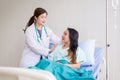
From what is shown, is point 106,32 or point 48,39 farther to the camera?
point 106,32

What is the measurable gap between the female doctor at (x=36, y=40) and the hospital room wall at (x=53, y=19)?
1.69ft

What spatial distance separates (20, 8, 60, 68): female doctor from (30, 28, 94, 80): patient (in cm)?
16

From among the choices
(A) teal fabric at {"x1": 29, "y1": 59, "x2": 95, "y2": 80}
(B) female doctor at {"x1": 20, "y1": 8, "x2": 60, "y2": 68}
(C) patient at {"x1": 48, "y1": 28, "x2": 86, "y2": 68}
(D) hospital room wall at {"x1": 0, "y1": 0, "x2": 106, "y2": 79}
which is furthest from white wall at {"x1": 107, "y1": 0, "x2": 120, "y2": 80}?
(A) teal fabric at {"x1": 29, "y1": 59, "x2": 95, "y2": 80}

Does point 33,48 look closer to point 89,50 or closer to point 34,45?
point 34,45

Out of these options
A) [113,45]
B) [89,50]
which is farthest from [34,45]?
[113,45]

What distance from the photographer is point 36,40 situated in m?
2.60

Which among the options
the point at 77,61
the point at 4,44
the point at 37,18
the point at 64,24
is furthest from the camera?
the point at 4,44

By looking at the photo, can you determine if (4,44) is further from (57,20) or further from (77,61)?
(77,61)

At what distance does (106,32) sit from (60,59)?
2.86 feet

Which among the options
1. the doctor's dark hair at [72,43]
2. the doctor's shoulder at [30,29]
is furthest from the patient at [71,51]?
the doctor's shoulder at [30,29]

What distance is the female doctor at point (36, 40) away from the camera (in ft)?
8.36

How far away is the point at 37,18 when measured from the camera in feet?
8.50

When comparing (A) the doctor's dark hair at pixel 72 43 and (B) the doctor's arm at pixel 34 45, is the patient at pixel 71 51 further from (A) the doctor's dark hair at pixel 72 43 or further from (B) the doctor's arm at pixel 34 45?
(B) the doctor's arm at pixel 34 45

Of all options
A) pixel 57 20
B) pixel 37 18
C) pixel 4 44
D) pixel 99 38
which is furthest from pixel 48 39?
pixel 4 44
